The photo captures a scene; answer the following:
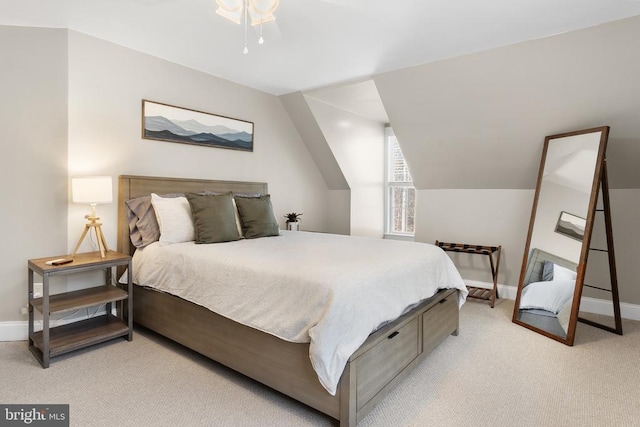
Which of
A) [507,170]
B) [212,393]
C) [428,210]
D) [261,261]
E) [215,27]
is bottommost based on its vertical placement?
[212,393]

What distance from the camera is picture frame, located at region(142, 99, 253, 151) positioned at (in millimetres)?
3240

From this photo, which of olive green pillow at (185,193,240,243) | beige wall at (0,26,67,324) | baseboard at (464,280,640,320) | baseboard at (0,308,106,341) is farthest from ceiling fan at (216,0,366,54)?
baseboard at (464,280,640,320)

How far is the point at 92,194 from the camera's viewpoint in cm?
257

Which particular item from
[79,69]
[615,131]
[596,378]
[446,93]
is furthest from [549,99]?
[79,69]

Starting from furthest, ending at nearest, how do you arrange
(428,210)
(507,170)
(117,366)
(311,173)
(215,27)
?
(311,173), (428,210), (507,170), (215,27), (117,366)

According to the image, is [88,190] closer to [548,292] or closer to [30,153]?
[30,153]

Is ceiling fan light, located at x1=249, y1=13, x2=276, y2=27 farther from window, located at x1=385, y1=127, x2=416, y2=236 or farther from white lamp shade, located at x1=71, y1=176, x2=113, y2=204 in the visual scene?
window, located at x1=385, y1=127, x2=416, y2=236

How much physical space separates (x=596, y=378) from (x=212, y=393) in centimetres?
233

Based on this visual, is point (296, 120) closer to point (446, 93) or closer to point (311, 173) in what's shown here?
point (311, 173)

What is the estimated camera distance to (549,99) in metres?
3.04

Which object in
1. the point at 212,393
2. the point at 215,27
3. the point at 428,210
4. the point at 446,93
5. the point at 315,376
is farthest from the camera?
the point at 428,210

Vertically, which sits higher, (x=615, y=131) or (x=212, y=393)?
(x=615, y=131)

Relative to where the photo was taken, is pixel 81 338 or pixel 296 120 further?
pixel 296 120

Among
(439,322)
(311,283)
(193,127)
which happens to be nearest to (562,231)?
(439,322)
